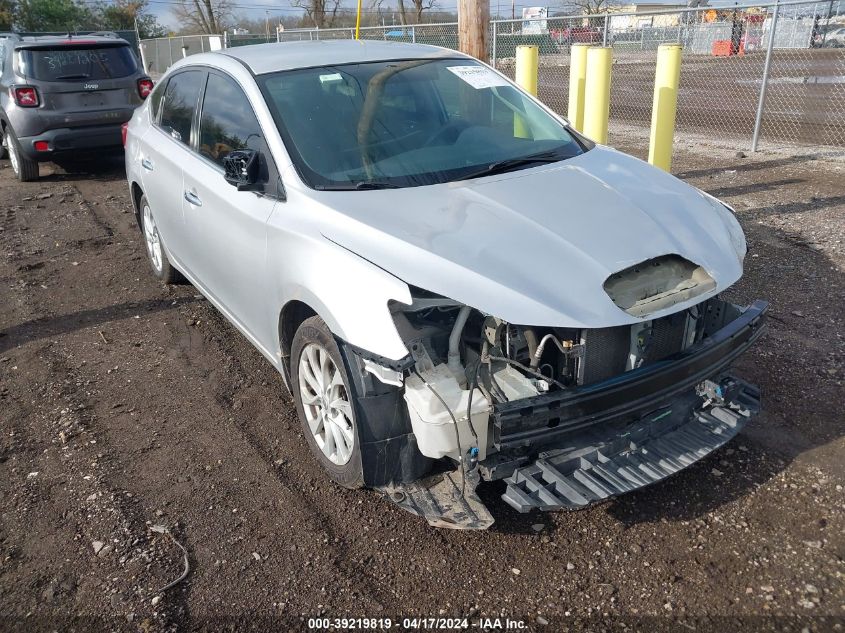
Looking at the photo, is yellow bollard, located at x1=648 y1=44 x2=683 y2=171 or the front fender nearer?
the front fender

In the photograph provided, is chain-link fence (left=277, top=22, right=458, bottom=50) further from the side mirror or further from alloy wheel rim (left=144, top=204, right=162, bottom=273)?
the side mirror

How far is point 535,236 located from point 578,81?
6221mm

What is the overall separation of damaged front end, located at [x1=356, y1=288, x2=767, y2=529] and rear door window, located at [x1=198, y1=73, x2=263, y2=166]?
1.60 meters

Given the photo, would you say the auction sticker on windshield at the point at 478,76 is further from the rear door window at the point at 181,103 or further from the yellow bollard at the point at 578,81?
the yellow bollard at the point at 578,81

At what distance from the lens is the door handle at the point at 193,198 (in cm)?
432

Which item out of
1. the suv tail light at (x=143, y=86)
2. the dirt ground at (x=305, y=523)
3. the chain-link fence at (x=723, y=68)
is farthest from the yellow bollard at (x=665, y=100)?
the suv tail light at (x=143, y=86)

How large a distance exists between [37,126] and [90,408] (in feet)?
22.6

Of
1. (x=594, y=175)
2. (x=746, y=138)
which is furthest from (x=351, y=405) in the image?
(x=746, y=138)

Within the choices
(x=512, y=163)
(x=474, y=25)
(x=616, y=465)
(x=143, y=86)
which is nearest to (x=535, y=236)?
(x=512, y=163)

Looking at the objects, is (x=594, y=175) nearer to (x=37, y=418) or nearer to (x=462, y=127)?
(x=462, y=127)

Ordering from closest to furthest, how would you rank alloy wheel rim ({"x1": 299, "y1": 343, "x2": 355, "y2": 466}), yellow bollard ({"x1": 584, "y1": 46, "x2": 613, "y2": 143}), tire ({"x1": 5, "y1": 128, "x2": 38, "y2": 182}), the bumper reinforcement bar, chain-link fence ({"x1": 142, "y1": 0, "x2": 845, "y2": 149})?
the bumper reinforcement bar → alloy wheel rim ({"x1": 299, "y1": 343, "x2": 355, "y2": 466}) → yellow bollard ({"x1": 584, "y1": 46, "x2": 613, "y2": 143}) → tire ({"x1": 5, "y1": 128, "x2": 38, "y2": 182}) → chain-link fence ({"x1": 142, "y1": 0, "x2": 845, "y2": 149})

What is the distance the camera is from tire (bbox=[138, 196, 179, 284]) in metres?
5.69

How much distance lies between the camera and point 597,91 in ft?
25.2

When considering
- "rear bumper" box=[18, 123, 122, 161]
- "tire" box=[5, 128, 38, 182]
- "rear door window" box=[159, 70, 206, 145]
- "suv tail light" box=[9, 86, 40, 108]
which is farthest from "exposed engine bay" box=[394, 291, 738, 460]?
"tire" box=[5, 128, 38, 182]
